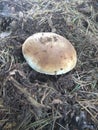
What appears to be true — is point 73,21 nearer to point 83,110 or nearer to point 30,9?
point 30,9

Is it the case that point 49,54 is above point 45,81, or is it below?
above

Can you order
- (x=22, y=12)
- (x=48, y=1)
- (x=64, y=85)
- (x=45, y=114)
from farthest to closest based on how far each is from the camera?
(x=48, y=1)
(x=22, y=12)
(x=64, y=85)
(x=45, y=114)

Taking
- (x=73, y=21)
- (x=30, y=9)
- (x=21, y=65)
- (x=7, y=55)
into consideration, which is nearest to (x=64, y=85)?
(x=21, y=65)

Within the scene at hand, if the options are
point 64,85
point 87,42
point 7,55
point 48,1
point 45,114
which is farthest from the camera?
point 48,1

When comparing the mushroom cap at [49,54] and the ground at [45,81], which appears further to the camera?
the mushroom cap at [49,54]
